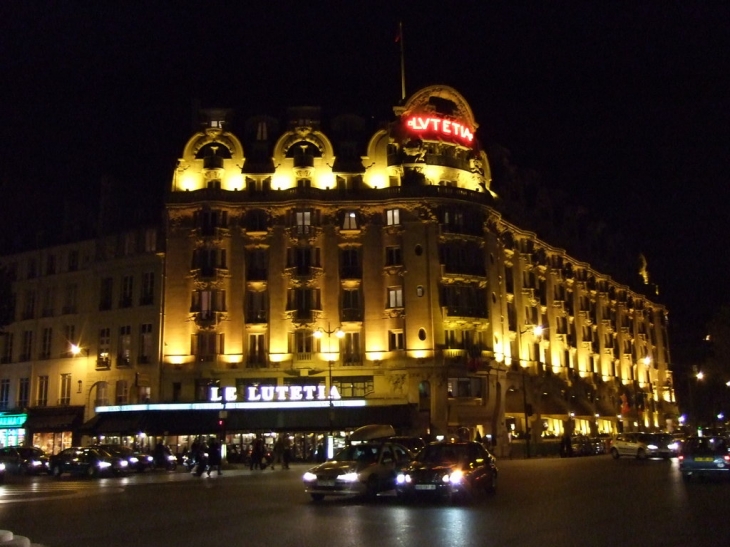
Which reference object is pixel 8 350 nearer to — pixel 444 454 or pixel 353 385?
pixel 353 385

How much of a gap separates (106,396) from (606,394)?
5289cm

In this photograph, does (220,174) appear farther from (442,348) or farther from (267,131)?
(442,348)

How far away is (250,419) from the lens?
5388 cm

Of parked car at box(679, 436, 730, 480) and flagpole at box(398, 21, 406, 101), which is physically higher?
flagpole at box(398, 21, 406, 101)

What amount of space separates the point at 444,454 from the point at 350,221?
37968 mm

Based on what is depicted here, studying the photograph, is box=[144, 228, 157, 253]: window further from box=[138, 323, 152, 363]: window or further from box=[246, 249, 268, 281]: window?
box=[246, 249, 268, 281]: window

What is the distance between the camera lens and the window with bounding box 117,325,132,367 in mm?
57625

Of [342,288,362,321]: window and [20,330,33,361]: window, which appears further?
[20,330,33,361]: window

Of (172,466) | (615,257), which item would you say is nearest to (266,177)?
(172,466)

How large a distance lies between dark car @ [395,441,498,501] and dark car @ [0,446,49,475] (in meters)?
29.7

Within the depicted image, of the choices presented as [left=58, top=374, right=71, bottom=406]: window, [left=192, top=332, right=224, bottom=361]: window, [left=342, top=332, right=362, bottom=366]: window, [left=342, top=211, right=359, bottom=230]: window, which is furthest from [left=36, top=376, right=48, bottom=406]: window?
[left=342, top=211, right=359, bottom=230]: window

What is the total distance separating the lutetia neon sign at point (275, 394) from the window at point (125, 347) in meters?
7.47

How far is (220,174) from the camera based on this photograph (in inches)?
2317

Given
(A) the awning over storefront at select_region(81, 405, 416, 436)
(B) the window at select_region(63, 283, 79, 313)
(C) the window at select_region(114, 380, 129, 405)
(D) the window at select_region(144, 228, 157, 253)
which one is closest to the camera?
(A) the awning over storefront at select_region(81, 405, 416, 436)
